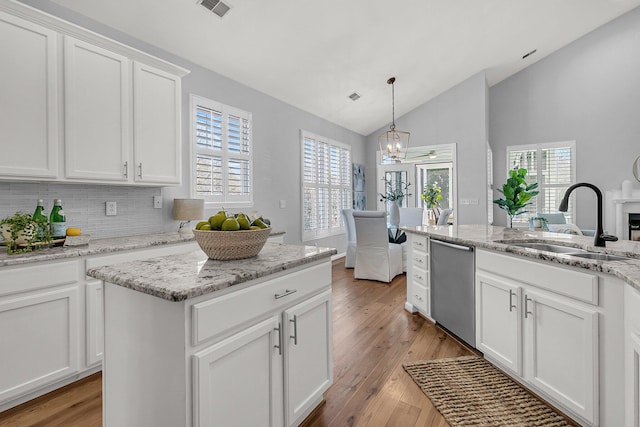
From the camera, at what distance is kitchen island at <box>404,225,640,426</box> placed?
144 centimetres

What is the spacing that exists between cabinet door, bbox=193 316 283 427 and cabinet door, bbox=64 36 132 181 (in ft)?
6.17

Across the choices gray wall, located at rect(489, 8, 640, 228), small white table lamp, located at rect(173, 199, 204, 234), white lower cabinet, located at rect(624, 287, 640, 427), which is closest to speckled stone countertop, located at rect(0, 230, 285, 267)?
small white table lamp, located at rect(173, 199, 204, 234)

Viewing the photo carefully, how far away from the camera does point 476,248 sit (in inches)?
93.1

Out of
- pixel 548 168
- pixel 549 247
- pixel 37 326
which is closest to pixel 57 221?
pixel 37 326

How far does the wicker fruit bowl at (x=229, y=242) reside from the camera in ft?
4.60

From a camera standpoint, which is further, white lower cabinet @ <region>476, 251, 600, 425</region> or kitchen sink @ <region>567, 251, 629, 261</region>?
kitchen sink @ <region>567, 251, 629, 261</region>

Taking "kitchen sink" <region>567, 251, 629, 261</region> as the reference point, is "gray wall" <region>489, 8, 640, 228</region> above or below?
above

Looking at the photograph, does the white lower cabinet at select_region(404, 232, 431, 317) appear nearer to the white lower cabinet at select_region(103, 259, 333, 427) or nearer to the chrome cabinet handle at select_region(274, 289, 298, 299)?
the white lower cabinet at select_region(103, 259, 333, 427)

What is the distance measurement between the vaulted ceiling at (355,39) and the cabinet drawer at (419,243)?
8.23ft

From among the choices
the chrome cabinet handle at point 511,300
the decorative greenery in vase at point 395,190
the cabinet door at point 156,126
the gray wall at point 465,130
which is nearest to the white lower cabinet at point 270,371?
the chrome cabinet handle at point 511,300

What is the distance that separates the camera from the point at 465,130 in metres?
6.10

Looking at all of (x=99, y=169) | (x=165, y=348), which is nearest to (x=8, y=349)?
(x=99, y=169)

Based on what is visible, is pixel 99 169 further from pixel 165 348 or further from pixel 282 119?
pixel 282 119

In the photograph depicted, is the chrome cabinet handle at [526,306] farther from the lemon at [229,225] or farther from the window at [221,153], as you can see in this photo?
the window at [221,153]
